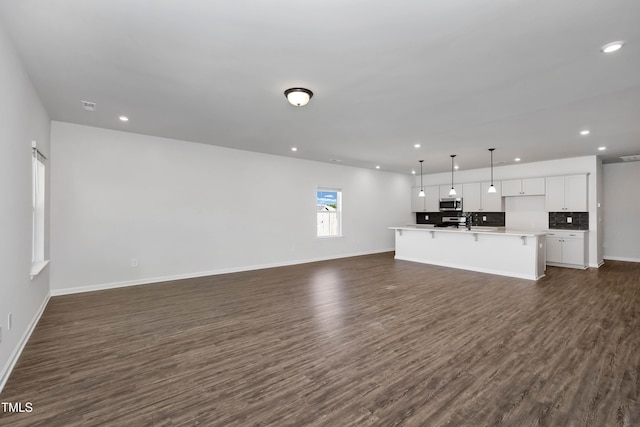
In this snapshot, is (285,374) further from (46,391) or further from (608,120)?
(608,120)

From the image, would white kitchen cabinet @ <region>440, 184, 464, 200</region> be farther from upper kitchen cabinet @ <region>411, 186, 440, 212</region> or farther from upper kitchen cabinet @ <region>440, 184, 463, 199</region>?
upper kitchen cabinet @ <region>411, 186, 440, 212</region>

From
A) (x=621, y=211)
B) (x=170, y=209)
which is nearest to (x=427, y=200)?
(x=621, y=211)

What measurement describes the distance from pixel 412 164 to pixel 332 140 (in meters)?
3.53

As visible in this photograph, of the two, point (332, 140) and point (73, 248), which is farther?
point (332, 140)

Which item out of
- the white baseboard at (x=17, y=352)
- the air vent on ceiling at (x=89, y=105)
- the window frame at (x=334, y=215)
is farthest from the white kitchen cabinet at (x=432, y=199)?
the white baseboard at (x=17, y=352)

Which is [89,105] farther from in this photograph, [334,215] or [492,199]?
[492,199]

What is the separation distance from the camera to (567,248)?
6.91m

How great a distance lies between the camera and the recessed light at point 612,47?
2389 mm

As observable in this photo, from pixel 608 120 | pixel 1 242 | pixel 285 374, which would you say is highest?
pixel 608 120

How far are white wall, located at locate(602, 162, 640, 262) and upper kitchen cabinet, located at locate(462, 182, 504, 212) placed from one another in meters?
2.55

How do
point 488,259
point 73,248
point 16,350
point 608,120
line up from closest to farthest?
point 16,350 → point 608,120 → point 73,248 → point 488,259

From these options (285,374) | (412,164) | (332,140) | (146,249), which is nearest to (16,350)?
(285,374)

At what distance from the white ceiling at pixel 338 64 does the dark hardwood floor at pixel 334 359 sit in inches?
105

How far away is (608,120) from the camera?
4.34 metres
